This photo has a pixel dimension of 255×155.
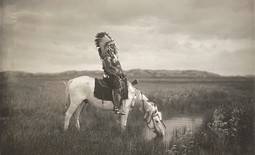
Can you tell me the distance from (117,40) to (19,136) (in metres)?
1.06

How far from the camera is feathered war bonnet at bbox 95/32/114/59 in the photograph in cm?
358

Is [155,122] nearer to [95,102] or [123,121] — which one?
[123,121]

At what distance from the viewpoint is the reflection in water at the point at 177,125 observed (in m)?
3.51

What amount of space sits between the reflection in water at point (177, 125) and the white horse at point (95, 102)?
5 cm

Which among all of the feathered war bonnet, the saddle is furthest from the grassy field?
the feathered war bonnet

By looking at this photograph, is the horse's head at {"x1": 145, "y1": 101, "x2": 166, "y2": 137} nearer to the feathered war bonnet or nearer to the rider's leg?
the rider's leg

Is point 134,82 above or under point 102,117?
above

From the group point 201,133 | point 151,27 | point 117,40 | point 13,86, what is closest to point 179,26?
point 151,27

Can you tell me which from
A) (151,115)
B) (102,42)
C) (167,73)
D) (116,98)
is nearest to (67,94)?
(116,98)

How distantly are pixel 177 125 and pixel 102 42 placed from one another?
0.87 m

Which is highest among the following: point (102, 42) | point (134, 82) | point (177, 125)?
point (102, 42)

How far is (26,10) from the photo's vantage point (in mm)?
3631

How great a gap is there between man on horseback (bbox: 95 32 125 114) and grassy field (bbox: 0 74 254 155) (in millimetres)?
153

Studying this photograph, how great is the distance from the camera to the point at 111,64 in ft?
11.7
